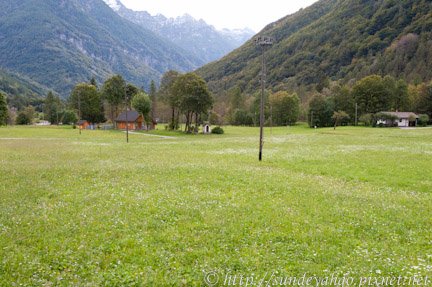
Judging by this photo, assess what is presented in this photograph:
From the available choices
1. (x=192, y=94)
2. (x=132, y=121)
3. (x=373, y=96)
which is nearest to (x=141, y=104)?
(x=132, y=121)

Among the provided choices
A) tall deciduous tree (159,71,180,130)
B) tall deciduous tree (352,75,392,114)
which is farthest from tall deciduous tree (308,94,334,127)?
tall deciduous tree (159,71,180,130)

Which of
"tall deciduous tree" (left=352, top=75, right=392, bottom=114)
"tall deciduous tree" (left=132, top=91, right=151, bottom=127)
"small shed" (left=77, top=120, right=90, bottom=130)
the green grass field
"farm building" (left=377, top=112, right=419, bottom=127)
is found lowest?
the green grass field

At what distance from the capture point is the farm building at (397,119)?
105625 millimetres

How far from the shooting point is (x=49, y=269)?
336 inches

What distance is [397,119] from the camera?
107750mm

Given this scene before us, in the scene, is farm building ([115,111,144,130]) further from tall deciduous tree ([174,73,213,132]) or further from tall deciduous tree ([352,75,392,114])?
tall deciduous tree ([352,75,392,114])

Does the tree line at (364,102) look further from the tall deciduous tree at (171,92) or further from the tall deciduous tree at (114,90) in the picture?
the tall deciduous tree at (114,90)

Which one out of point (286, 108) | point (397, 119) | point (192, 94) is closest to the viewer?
point (192, 94)

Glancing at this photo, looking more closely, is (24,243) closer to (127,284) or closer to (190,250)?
(127,284)

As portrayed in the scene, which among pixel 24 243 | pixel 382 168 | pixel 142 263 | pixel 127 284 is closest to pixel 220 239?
pixel 142 263

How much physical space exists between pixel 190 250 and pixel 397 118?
118 m

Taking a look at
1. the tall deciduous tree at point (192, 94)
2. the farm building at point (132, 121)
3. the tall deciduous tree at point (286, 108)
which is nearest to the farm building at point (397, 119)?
the tall deciduous tree at point (286, 108)

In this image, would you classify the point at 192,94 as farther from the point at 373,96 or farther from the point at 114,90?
the point at 373,96

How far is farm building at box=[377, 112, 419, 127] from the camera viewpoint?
105625 millimetres
